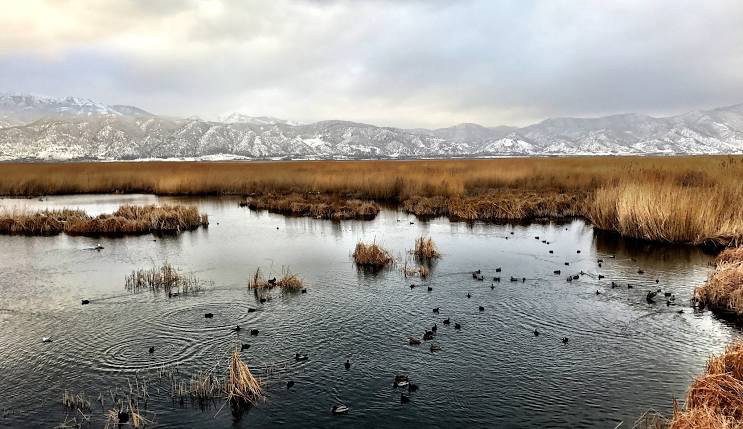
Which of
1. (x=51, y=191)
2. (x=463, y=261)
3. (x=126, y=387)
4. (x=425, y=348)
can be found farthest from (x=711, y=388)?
(x=51, y=191)

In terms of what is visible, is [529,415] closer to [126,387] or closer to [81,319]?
[126,387]

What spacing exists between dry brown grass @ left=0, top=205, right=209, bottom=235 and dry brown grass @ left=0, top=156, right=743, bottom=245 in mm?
16173

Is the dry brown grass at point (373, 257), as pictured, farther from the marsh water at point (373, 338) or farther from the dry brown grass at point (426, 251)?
the dry brown grass at point (426, 251)

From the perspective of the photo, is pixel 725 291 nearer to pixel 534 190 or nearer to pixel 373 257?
pixel 373 257

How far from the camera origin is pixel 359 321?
508 inches

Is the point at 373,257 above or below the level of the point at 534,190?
below

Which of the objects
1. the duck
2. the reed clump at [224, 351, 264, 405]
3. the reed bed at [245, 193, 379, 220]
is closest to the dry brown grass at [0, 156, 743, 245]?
the reed bed at [245, 193, 379, 220]

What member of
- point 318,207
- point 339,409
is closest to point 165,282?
point 339,409

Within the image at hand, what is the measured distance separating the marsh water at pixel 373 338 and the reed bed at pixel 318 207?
11.8 m

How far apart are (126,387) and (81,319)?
487 centimetres

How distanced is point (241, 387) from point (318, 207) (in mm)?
25789

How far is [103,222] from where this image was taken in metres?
27.5

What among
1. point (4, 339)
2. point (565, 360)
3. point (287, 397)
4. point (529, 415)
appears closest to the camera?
point (529, 415)

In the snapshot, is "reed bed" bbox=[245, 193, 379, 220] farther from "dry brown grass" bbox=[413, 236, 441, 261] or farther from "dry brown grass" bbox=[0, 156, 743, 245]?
"dry brown grass" bbox=[413, 236, 441, 261]
